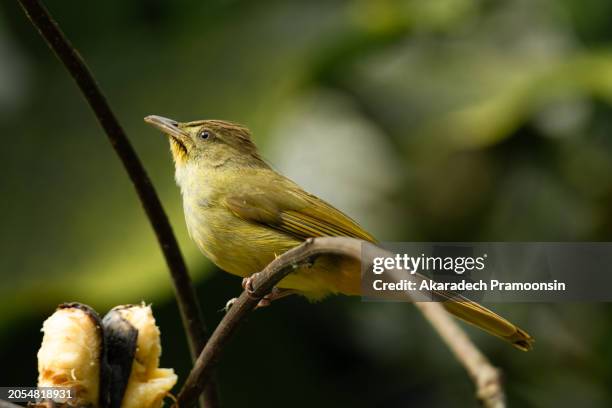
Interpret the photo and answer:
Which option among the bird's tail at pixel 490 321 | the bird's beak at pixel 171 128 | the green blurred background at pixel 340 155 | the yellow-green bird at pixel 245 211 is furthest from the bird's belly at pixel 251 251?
the green blurred background at pixel 340 155

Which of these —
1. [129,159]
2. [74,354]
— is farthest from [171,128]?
[74,354]

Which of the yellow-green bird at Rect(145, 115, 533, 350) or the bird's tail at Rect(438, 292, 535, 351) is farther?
the yellow-green bird at Rect(145, 115, 533, 350)

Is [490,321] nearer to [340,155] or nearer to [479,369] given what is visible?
[479,369]

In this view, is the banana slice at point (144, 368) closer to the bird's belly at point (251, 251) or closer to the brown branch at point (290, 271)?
the brown branch at point (290, 271)

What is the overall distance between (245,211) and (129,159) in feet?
2.88

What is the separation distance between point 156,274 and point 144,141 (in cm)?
56

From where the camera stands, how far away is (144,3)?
5.40 meters

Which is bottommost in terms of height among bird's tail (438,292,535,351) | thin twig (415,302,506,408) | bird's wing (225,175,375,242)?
thin twig (415,302,506,408)

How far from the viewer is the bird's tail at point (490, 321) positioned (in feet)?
7.07

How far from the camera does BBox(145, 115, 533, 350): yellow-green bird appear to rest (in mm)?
2623

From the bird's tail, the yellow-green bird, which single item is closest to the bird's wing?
the yellow-green bird

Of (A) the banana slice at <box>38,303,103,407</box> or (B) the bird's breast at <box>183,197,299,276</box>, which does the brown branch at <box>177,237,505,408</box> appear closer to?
(A) the banana slice at <box>38,303,103,407</box>

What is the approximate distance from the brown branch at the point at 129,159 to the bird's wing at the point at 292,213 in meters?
0.66

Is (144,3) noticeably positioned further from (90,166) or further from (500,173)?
(500,173)
